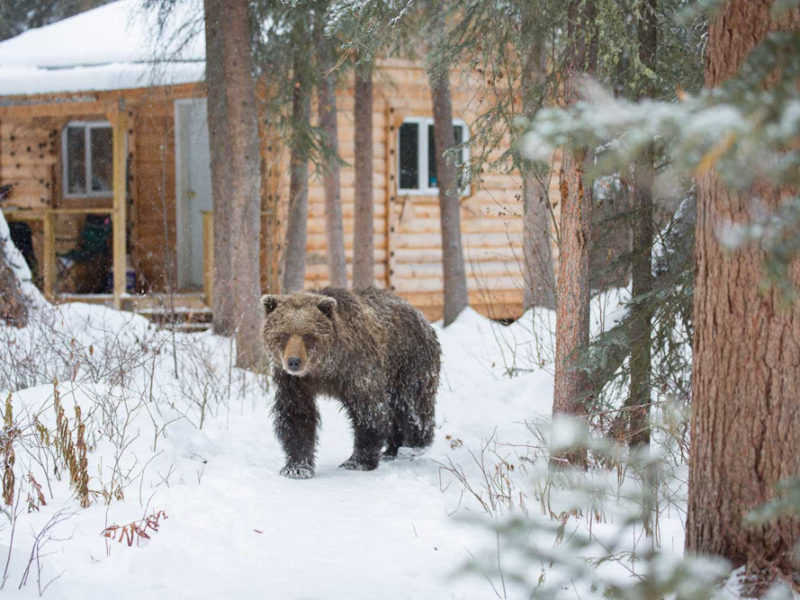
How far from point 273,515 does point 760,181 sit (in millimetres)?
3340

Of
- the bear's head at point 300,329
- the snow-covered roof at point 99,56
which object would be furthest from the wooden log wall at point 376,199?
the bear's head at point 300,329

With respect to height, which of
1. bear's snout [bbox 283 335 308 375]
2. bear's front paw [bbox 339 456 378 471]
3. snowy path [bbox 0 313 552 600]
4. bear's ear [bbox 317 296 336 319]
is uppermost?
bear's ear [bbox 317 296 336 319]

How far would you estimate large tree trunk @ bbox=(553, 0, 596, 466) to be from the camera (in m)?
5.51

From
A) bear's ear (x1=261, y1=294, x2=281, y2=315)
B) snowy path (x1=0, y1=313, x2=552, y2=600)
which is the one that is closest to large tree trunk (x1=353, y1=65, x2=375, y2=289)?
snowy path (x1=0, y1=313, x2=552, y2=600)

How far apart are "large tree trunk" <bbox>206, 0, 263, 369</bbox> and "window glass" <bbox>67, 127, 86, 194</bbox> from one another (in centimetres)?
901

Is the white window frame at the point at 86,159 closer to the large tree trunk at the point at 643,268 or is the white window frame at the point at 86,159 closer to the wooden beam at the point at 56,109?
the wooden beam at the point at 56,109

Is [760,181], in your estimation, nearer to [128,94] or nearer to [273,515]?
[273,515]

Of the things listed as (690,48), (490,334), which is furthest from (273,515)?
(490,334)

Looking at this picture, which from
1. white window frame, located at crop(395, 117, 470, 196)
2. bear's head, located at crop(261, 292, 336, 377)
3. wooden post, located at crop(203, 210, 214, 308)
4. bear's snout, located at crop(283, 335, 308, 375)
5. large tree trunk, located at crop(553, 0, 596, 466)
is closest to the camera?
large tree trunk, located at crop(553, 0, 596, 466)

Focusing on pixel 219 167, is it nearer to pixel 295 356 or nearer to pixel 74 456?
pixel 295 356

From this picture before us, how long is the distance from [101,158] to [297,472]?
14.2 m

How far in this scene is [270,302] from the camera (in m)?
6.27

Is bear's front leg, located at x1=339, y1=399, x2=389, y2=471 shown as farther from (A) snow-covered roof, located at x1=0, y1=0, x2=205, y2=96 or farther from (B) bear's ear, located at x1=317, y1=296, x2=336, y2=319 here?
(A) snow-covered roof, located at x1=0, y1=0, x2=205, y2=96

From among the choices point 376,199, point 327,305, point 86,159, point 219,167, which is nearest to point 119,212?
point 219,167
